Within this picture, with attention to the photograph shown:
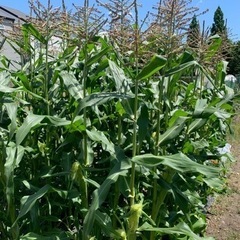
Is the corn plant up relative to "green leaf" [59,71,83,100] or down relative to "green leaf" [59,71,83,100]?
down

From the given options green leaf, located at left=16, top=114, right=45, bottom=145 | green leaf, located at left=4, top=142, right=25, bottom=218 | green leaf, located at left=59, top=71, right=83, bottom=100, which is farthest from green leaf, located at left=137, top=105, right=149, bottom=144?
green leaf, located at left=4, top=142, right=25, bottom=218

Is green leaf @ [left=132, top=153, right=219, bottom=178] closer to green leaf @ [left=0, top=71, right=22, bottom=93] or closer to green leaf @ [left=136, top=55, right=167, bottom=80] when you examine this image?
green leaf @ [left=136, top=55, right=167, bottom=80]

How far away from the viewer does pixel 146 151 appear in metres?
2.79

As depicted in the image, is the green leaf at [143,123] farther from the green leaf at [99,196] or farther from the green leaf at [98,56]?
the green leaf at [98,56]

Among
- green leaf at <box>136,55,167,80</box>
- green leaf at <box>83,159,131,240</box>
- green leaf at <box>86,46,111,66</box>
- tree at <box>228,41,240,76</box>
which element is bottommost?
green leaf at <box>83,159,131,240</box>

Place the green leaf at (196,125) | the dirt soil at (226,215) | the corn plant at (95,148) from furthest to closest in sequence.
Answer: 1. the dirt soil at (226,215)
2. the green leaf at (196,125)
3. the corn plant at (95,148)

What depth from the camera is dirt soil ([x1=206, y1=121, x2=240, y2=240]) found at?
13.1 feet

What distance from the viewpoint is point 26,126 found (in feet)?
6.48

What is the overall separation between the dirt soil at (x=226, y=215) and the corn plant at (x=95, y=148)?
1130 millimetres

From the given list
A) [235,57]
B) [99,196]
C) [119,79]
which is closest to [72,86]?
[119,79]

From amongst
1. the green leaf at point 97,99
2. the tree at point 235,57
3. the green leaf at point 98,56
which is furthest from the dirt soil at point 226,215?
the green leaf at point 98,56

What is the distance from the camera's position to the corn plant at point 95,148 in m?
2.01

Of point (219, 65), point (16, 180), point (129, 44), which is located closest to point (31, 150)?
point (16, 180)

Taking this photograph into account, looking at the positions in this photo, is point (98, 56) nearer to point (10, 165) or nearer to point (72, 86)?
point (72, 86)
